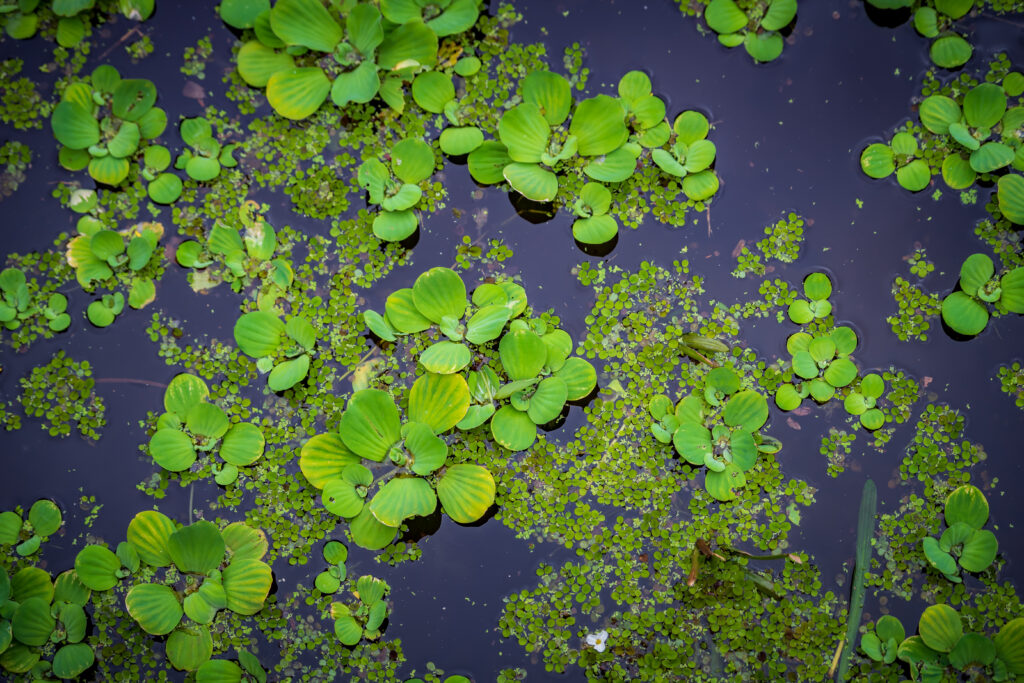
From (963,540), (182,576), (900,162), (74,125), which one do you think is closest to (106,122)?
(74,125)

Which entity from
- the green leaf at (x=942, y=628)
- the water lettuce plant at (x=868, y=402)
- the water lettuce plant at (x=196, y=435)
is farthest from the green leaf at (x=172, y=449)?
the green leaf at (x=942, y=628)

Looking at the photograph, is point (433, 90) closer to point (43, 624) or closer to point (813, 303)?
point (813, 303)

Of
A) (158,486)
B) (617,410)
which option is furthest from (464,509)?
(158,486)

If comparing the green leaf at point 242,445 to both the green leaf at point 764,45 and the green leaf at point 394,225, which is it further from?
the green leaf at point 764,45

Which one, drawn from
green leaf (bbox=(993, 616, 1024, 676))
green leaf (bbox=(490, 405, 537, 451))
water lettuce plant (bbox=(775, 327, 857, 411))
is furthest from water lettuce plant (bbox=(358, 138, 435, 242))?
green leaf (bbox=(993, 616, 1024, 676))

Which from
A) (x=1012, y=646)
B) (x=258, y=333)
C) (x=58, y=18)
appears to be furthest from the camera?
(x=58, y=18)

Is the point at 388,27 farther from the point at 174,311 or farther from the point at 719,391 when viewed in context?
the point at 719,391

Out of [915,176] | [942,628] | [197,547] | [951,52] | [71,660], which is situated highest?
[951,52]
